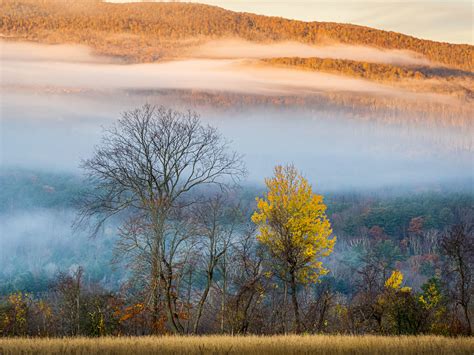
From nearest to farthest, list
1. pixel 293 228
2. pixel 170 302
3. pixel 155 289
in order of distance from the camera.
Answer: pixel 170 302, pixel 155 289, pixel 293 228

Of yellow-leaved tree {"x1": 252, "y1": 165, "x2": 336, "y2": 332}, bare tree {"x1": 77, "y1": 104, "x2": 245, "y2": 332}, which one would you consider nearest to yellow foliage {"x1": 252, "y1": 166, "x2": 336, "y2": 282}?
yellow-leaved tree {"x1": 252, "y1": 165, "x2": 336, "y2": 332}

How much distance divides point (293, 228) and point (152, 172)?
11891 millimetres

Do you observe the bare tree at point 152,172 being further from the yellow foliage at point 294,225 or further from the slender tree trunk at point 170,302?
the yellow foliage at point 294,225

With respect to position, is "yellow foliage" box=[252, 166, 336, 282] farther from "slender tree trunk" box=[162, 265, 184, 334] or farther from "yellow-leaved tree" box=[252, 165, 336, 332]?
"slender tree trunk" box=[162, 265, 184, 334]

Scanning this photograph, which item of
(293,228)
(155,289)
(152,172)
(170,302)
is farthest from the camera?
(293,228)

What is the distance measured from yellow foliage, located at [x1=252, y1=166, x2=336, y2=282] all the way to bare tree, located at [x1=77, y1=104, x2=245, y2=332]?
724 centimetres

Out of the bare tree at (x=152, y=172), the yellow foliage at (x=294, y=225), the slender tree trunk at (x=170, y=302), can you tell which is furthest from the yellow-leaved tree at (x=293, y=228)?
the slender tree trunk at (x=170, y=302)

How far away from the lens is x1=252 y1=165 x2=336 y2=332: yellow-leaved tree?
44.7 m

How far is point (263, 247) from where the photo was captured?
50.0 meters

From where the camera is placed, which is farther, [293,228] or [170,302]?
[293,228]

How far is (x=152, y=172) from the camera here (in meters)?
37.2

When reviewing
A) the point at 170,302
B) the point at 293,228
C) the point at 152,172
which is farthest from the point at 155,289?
the point at 293,228

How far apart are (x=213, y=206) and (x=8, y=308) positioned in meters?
27.6

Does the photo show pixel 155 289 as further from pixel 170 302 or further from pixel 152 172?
pixel 152 172
